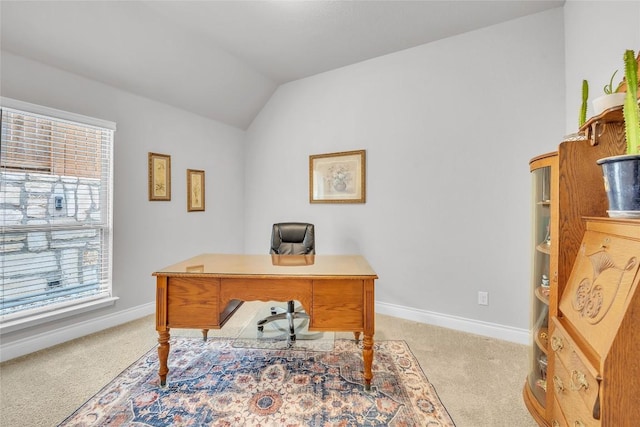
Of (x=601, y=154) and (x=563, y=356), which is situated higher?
(x=601, y=154)

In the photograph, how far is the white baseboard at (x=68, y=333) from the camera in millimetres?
2072

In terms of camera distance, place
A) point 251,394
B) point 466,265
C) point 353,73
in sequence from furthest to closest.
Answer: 1. point 353,73
2. point 466,265
3. point 251,394

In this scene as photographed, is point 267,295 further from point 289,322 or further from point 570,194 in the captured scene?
A: point 570,194

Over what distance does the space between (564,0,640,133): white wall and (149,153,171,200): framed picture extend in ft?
12.7

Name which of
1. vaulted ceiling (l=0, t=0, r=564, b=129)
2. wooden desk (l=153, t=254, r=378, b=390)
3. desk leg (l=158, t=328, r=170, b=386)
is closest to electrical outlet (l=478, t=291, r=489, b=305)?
wooden desk (l=153, t=254, r=378, b=390)

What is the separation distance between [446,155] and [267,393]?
2.56 metres

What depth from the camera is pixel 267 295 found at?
5.58 ft

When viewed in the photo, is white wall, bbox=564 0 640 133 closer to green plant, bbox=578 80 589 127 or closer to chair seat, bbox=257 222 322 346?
green plant, bbox=578 80 589 127

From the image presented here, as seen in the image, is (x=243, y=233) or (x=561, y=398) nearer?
(x=561, y=398)

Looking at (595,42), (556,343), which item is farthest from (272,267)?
(595,42)

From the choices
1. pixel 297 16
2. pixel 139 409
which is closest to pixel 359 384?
pixel 139 409

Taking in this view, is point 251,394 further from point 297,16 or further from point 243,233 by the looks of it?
point 297,16

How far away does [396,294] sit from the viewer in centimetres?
300

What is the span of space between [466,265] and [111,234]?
3543 mm
